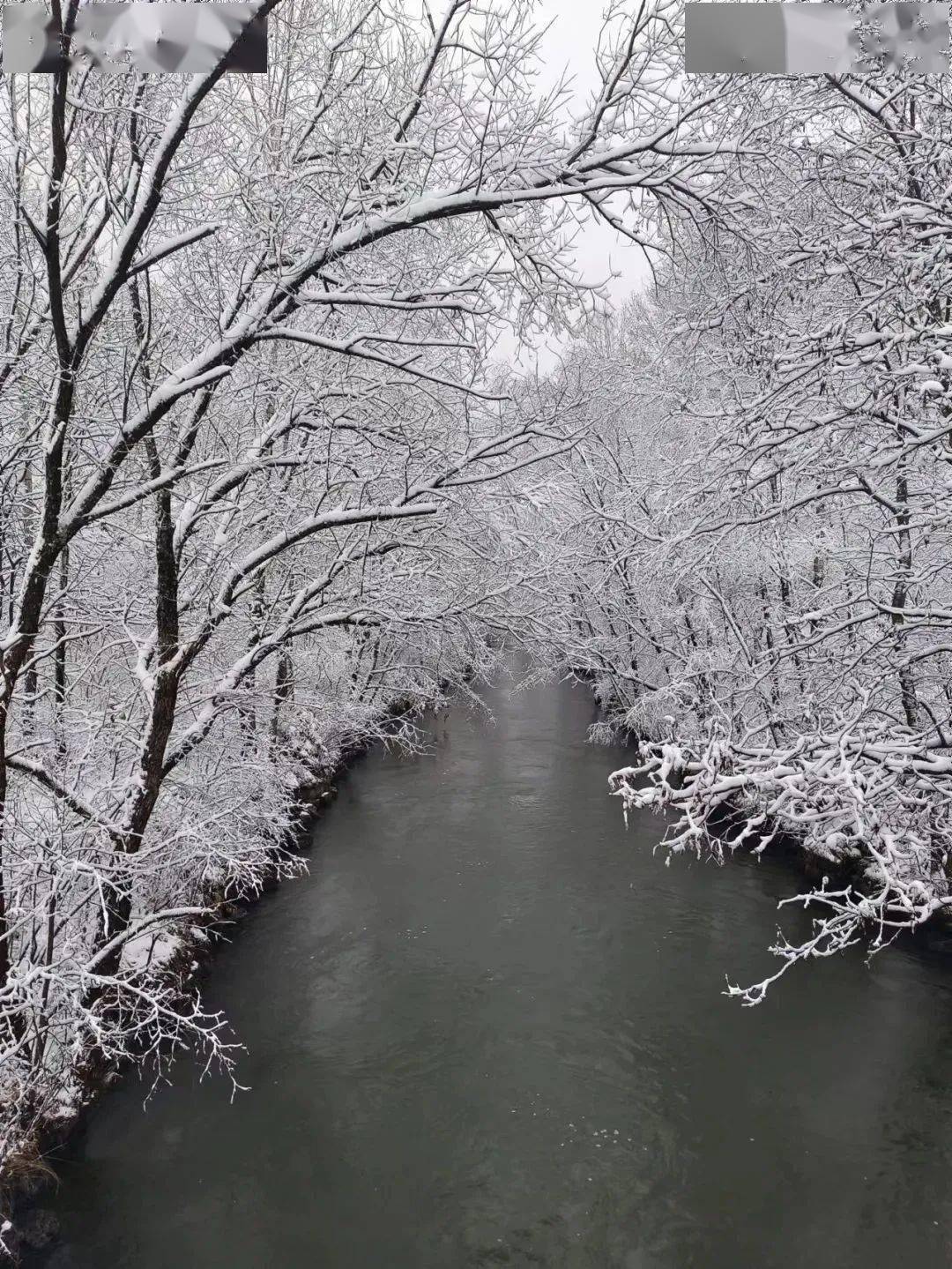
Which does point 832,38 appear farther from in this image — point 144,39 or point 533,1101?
point 533,1101

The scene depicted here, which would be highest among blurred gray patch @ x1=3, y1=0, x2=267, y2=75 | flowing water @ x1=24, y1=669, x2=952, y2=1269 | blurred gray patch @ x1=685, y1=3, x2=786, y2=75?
blurred gray patch @ x1=3, y1=0, x2=267, y2=75

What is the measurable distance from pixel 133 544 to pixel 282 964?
18.3 feet

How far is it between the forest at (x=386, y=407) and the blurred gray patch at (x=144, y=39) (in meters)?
0.17

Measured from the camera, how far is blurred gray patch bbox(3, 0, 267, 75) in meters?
4.08

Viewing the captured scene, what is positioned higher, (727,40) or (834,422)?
(727,40)

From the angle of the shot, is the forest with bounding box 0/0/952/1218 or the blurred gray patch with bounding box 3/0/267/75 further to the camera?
the forest with bounding box 0/0/952/1218

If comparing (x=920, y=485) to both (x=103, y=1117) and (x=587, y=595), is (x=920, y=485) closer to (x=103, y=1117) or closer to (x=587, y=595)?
(x=103, y=1117)

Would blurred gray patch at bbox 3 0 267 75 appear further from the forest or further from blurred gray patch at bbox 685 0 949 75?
blurred gray patch at bbox 685 0 949 75

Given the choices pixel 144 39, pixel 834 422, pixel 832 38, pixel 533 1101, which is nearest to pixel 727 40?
pixel 832 38

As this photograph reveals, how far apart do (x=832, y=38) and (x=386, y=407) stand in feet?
14.6

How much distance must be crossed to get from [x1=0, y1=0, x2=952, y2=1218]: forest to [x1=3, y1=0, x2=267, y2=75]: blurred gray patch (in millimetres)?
169

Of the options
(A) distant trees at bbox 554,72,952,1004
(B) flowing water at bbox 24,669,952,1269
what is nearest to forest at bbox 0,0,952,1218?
(A) distant trees at bbox 554,72,952,1004

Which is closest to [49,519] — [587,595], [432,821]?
[432,821]

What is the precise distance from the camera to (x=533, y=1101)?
781cm
